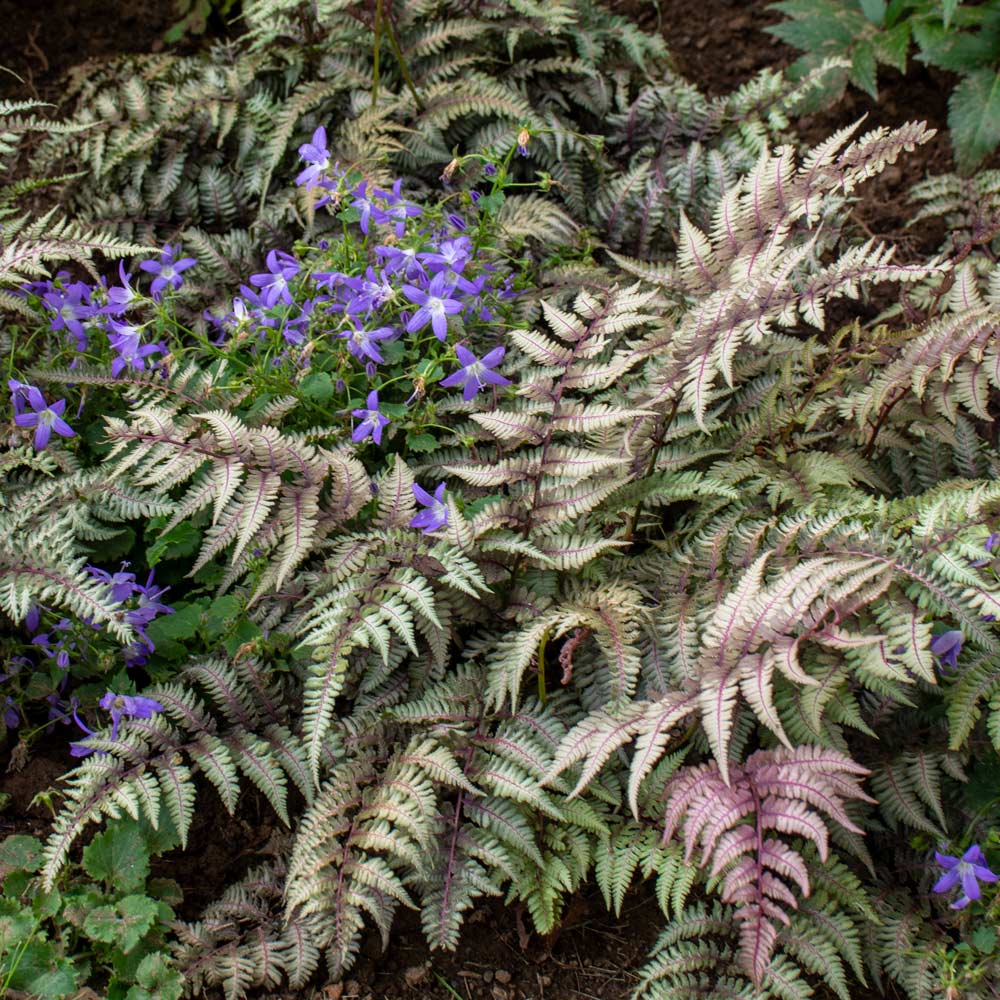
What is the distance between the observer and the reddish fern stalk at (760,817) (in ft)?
6.67

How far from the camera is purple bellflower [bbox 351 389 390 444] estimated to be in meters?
2.58

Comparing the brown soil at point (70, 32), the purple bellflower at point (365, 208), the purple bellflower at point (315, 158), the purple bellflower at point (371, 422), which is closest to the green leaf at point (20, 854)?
the purple bellflower at point (371, 422)

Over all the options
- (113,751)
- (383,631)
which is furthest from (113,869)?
(383,631)

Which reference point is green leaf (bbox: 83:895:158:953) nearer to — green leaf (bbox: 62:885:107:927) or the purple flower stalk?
green leaf (bbox: 62:885:107:927)

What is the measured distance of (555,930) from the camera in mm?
2404

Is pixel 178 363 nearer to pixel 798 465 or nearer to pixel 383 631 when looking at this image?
pixel 383 631

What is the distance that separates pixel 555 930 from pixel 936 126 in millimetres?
3162

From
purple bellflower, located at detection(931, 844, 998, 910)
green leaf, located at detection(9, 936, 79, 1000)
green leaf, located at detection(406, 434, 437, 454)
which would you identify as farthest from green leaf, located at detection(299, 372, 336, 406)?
purple bellflower, located at detection(931, 844, 998, 910)

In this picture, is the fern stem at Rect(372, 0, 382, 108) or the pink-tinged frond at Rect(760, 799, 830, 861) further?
the fern stem at Rect(372, 0, 382, 108)

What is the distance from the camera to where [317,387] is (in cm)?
269

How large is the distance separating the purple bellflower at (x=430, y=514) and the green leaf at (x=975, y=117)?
2.33m

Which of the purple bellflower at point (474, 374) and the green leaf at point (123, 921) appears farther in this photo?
Result: the purple bellflower at point (474, 374)

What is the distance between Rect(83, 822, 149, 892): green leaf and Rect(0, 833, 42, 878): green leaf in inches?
5.7

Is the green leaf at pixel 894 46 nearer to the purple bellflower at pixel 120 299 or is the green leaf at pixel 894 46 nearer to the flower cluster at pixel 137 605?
the purple bellflower at pixel 120 299
